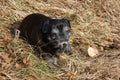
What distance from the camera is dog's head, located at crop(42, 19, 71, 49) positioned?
662cm

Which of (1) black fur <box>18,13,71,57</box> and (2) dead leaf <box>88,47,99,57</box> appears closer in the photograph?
(1) black fur <box>18,13,71,57</box>

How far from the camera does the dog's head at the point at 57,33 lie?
261 inches

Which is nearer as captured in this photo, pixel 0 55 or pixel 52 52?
pixel 0 55

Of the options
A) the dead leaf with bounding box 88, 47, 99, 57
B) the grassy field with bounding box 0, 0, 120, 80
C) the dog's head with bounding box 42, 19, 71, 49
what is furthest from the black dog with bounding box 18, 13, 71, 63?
the dead leaf with bounding box 88, 47, 99, 57

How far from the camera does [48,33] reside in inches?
266

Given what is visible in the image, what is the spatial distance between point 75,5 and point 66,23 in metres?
2.55

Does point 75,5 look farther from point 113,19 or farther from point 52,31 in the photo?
point 52,31

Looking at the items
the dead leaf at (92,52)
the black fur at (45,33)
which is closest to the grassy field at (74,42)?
the dead leaf at (92,52)

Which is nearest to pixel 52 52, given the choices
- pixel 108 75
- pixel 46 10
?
pixel 108 75

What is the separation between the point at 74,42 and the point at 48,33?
4.18 feet

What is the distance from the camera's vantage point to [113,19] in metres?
9.27

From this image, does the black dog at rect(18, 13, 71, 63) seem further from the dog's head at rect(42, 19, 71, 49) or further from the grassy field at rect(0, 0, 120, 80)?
the grassy field at rect(0, 0, 120, 80)

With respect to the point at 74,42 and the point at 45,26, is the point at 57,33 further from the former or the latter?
the point at 74,42

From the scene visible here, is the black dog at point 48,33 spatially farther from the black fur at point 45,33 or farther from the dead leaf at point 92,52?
the dead leaf at point 92,52
